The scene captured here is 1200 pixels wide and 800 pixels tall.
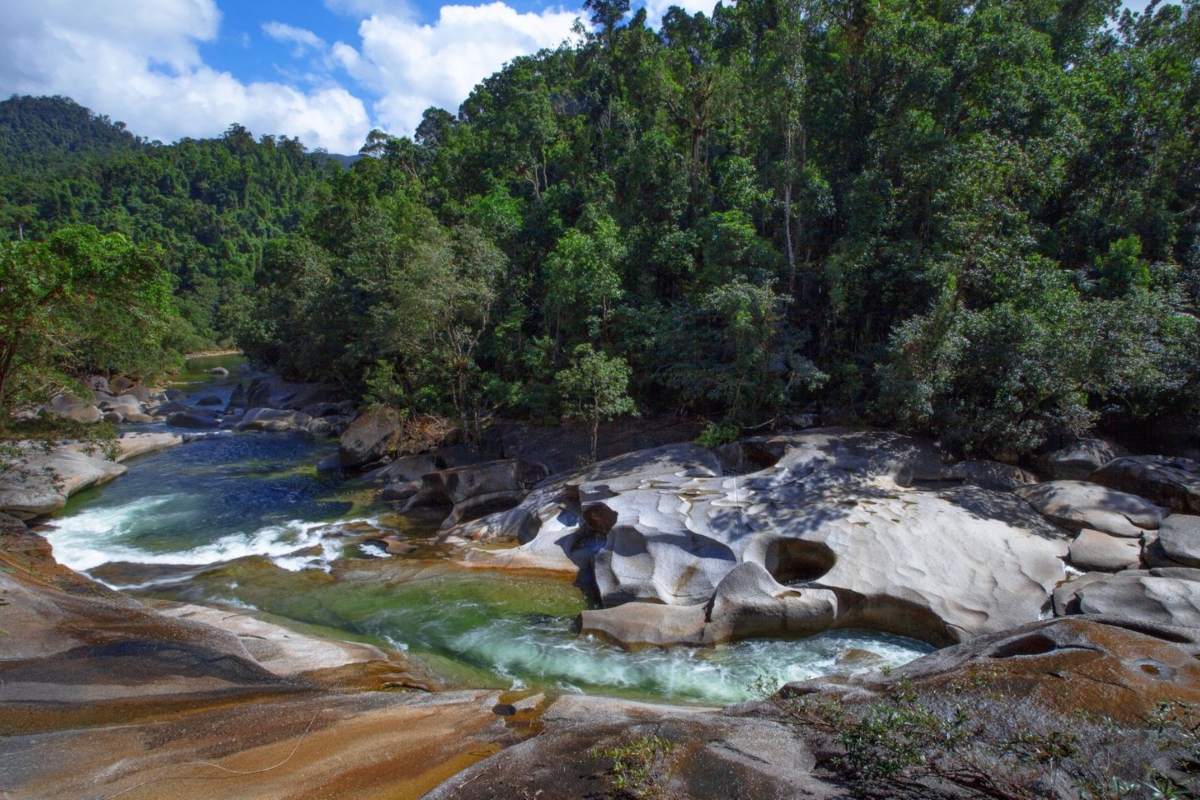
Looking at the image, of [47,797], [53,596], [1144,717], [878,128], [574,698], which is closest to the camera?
[47,797]

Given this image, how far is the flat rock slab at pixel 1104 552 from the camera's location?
10.1 meters

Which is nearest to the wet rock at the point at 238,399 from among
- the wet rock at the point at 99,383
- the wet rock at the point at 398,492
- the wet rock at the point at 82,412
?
the wet rock at the point at 99,383

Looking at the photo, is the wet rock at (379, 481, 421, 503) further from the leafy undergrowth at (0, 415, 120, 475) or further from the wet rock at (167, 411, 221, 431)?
the wet rock at (167, 411, 221, 431)

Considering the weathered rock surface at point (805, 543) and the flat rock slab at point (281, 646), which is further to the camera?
the weathered rock surface at point (805, 543)

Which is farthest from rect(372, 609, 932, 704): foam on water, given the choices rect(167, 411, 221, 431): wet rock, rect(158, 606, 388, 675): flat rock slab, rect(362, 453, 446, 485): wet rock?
rect(167, 411, 221, 431): wet rock

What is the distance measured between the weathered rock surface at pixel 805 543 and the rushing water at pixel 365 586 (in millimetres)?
Answer: 556

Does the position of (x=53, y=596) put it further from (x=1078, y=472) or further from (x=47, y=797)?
(x=1078, y=472)

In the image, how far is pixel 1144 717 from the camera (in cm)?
509

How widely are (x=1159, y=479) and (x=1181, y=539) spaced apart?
2.15 meters

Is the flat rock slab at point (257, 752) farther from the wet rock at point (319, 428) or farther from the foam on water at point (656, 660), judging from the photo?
the wet rock at point (319, 428)

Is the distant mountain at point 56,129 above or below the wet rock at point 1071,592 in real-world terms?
above

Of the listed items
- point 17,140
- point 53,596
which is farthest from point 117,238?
point 17,140

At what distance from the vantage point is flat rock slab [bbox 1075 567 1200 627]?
776 cm

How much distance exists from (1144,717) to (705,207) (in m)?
18.8
